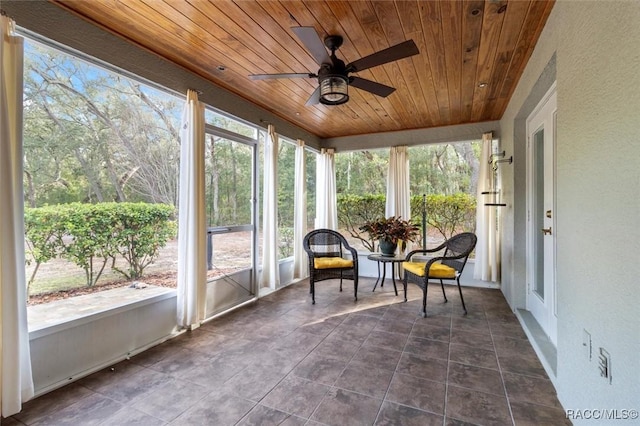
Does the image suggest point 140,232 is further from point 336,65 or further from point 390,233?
point 390,233

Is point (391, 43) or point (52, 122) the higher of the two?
point (391, 43)

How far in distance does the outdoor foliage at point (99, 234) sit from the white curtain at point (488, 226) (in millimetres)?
4148

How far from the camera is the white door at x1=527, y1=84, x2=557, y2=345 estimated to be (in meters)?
2.44

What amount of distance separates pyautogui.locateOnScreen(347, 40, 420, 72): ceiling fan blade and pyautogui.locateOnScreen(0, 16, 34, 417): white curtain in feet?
6.63

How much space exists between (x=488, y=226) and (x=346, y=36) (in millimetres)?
3451

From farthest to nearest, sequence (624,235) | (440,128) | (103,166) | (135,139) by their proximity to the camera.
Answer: (440,128) → (135,139) → (103,166) → (624,235)

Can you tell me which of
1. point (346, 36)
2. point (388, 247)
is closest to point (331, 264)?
point (388, 247)

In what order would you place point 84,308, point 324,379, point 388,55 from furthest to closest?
point 84,308, point 324,379, point 388,55

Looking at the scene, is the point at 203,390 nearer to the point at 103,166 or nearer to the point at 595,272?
the point at 103,166

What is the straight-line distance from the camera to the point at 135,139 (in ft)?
8.30

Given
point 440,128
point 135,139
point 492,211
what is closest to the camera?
point 135,139

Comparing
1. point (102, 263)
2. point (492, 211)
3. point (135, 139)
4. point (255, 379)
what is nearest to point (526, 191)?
point (492, 211)

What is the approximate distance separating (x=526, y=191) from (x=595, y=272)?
2124 mm

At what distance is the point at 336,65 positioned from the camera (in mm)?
2109
